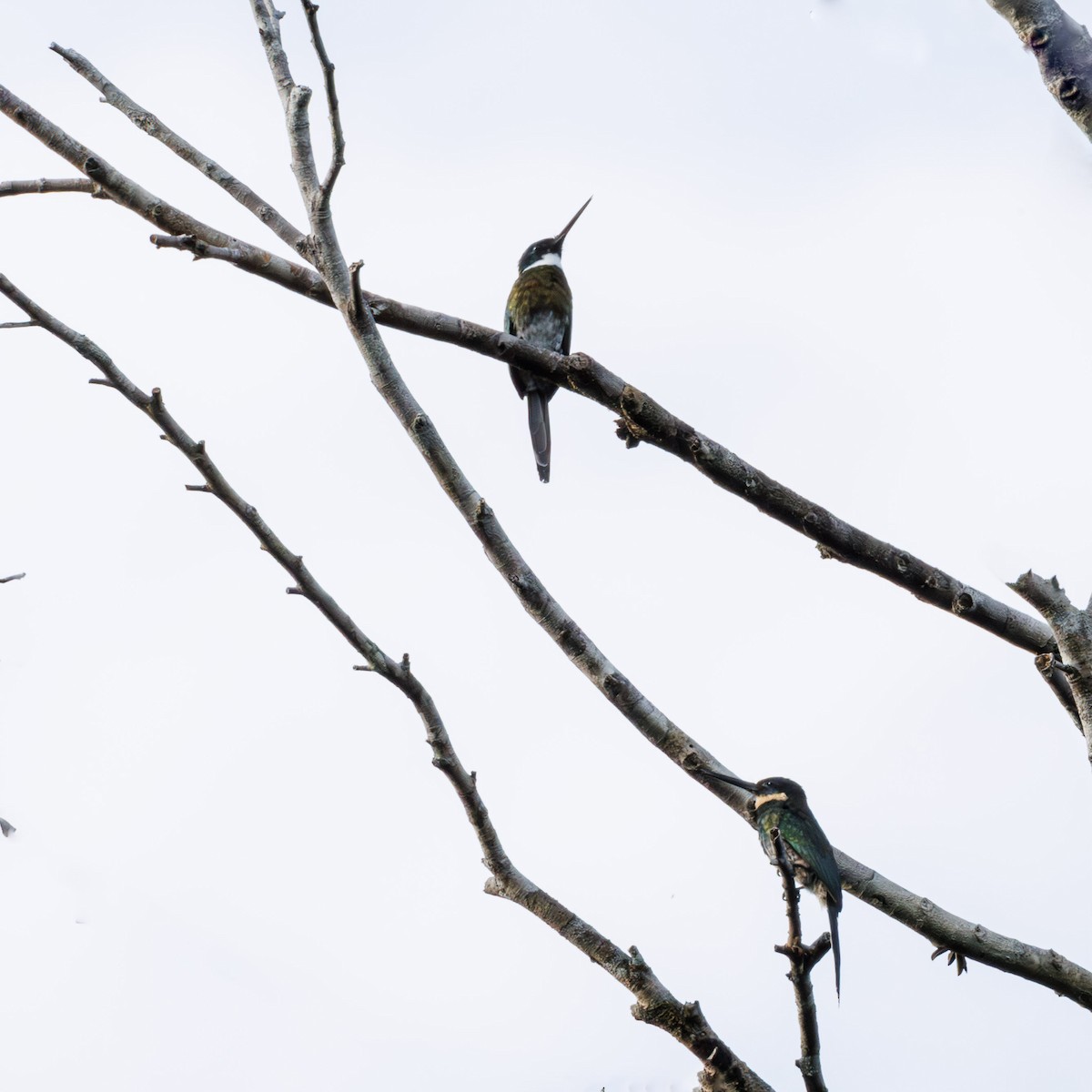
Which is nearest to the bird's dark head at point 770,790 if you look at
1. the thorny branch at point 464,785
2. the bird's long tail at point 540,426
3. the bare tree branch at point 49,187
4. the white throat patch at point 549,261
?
the thorny branch at point 464,785

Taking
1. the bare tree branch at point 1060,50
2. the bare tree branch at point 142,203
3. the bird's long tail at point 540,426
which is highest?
the bird's long tail at point 540,426

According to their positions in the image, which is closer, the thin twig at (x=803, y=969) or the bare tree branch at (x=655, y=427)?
the thin twig at (x=803, y=969)

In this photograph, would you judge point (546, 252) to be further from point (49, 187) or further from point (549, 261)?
point (49, 187)

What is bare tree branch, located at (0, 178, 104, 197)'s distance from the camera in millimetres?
3562

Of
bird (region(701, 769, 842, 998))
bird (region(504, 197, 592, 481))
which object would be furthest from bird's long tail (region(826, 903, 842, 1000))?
bird (region(504, 197, 592, 481))

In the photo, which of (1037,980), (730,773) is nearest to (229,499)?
(730,773)

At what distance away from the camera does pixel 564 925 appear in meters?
3.21

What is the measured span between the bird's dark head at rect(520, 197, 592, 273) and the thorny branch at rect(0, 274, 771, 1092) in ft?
23.7

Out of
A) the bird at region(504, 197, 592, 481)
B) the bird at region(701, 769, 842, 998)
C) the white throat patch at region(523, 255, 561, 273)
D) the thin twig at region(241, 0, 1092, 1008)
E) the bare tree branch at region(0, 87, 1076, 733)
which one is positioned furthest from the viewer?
the white throat patch at region(523, 255, 561, 273)

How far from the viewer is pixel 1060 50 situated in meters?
2.54

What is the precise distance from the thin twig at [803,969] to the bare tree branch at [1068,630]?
3.72 ft

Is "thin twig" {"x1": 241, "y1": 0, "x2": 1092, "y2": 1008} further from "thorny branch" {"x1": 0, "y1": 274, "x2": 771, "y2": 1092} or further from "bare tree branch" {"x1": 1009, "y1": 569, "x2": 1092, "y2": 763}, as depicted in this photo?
"thorny branch" {"x1": 0, "y1": 274, "x2": 771, "y2": 1092}

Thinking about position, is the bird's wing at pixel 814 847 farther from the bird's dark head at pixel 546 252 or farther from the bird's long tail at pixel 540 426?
the bird's dark head at pixel 546 252

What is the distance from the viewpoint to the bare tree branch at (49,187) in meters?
3.56
